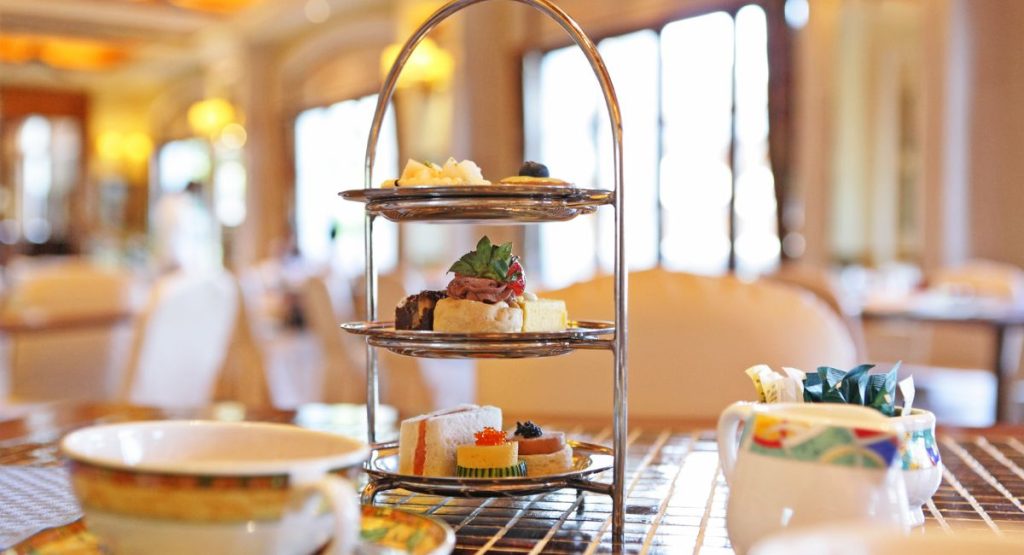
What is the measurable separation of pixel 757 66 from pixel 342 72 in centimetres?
558

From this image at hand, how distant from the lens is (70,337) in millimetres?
3592

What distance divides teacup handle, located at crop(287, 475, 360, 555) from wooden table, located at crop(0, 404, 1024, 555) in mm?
149

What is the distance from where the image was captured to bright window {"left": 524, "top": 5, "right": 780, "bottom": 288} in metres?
6.70

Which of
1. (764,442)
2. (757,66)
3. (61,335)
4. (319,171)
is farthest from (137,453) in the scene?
(319,171)

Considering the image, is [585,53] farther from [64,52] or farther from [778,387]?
[64,52]

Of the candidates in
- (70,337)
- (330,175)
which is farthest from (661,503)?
(330,175)

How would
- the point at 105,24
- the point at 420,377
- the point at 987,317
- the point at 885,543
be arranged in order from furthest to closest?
the point at 105,24, the point at 420,377, the point at 987,317, the point at 885,543

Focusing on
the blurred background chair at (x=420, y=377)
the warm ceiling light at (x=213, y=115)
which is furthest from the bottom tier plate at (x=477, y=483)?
the warm ceiling light at (x=213, y=115)

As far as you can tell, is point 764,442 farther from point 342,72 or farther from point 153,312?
point 342,72

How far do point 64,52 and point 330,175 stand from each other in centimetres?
451

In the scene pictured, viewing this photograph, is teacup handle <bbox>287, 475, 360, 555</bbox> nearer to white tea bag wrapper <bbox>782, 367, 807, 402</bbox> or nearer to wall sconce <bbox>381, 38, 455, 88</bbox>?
white tea bag wrapper <bbox>782, 367, 807, 402</bbox>

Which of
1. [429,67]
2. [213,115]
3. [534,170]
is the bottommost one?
[534,170]

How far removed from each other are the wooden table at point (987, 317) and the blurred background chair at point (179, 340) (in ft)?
6.85

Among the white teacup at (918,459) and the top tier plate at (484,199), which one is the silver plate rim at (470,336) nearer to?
the top tier plate at (484,199)
